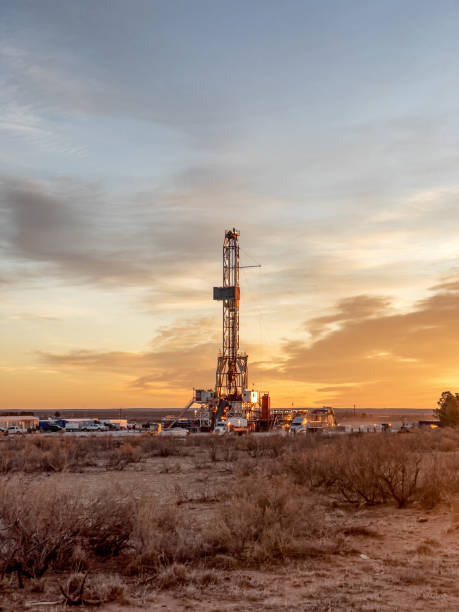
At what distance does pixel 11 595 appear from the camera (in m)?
7.75

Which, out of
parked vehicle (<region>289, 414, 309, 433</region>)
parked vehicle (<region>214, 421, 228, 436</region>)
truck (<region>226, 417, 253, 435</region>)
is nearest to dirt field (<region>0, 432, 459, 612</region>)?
parked vehicle (<region>214, 421, 228, 436</region>)

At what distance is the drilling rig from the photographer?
64.7m

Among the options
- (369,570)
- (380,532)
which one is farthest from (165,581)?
(380,532)

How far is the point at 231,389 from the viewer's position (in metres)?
67.8

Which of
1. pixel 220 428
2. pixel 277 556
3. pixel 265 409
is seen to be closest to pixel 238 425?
pixel 220 428

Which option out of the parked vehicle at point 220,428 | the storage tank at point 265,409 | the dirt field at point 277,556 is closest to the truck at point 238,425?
the parked vehicle at point 220,428

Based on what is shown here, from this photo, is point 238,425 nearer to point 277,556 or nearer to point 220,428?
point 220,428

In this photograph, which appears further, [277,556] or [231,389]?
[231,389]

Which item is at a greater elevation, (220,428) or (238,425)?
(238,425)

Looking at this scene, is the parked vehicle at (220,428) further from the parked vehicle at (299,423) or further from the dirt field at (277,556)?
the dirt field at (277,556)

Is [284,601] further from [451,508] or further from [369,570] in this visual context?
[451,508]

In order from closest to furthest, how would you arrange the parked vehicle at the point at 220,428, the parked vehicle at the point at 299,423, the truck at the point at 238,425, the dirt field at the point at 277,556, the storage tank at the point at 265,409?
the dirt field at the point at 277,556 → the parked vehicle at the point at 220,428 → the truck at the point at 238,425 → the parked vehicle at the point at 299,423 → the storage tank at the point at 265,409

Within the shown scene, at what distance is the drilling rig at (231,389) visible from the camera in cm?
6471

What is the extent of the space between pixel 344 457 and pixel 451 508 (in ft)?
10.3
